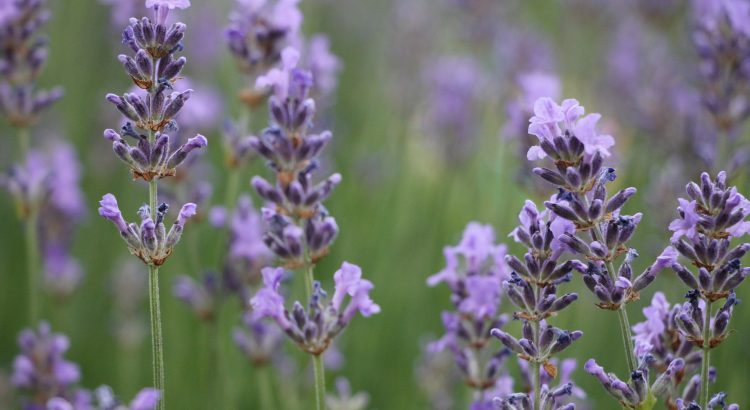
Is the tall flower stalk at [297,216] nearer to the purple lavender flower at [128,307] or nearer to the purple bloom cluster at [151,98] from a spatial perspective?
the purple bloom cluster at [151,98]

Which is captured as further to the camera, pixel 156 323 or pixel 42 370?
pixel 42 370

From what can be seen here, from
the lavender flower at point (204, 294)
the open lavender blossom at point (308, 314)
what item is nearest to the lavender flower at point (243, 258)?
the lavender flower at point (204, 294)

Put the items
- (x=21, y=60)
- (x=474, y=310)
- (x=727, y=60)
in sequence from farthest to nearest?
(x=727, y=60) < (x=21, y=60) < (x=474, y=310)

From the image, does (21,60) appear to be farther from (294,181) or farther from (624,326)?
(624,326)

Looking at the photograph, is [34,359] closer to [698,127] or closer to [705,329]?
[705,329]

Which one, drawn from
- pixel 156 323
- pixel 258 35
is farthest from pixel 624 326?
pixel 258 35

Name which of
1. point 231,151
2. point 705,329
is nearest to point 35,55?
point 231,151
